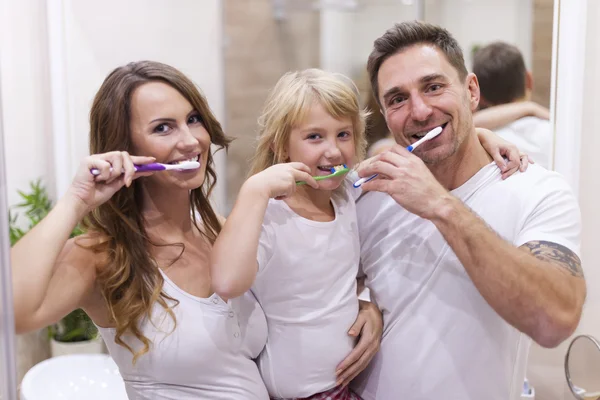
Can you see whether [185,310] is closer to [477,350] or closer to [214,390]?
[214,390]

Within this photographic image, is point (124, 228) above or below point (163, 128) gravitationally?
below

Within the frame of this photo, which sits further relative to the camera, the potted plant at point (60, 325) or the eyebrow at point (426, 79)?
the potted plant at point (60, 325)

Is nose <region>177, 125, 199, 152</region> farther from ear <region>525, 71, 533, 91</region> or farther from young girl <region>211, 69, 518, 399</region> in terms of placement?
ear <region>525, 71, 533, 91</region>

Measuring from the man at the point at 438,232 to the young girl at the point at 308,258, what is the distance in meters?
0.06

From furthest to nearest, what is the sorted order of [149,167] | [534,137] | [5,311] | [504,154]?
[534,137]
[504,154]
[149,167]
[5,311]

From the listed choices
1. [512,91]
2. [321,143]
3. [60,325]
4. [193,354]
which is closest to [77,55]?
[60,325]

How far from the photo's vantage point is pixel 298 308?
2.94 feet

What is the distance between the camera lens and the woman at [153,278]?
797mm

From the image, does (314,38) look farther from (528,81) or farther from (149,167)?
(149,167)

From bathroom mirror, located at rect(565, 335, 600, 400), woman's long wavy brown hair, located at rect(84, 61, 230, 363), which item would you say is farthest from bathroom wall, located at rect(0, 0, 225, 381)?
bathroom mirror, located at rect(565, 335, 600, 400)

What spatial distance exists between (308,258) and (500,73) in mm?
639

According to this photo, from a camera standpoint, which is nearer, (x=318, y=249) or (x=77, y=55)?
(x=318, y=249)

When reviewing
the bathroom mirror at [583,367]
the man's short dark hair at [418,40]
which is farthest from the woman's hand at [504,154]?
the bathroom mirror at [583,367]

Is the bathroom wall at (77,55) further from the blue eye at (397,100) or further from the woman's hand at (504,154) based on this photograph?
the woman's hand at (504,154)
